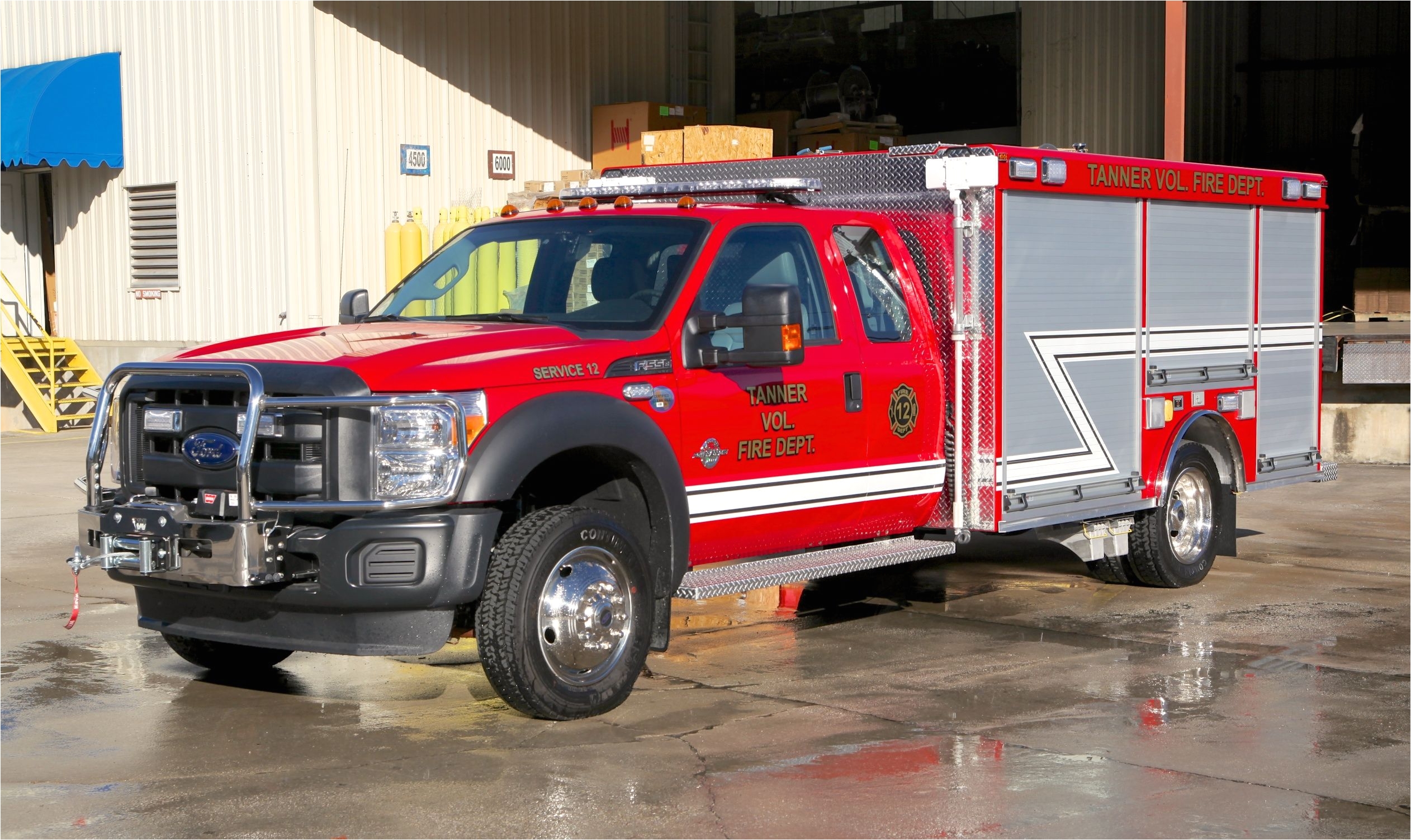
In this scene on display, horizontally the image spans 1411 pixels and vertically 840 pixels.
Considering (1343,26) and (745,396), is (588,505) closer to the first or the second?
(745,396)

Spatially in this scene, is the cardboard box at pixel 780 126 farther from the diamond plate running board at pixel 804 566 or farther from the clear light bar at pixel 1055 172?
the diamond plate running board at pixel 804 566

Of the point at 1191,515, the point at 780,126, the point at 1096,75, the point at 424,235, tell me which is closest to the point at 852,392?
the point at 1191,515


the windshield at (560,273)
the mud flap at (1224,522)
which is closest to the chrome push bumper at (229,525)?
the windshield at (560,273)

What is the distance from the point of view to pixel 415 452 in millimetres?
5672

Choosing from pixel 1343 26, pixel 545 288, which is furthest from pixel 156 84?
pixel 1343 26

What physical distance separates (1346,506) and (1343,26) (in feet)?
56.4

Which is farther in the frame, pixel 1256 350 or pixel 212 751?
pixel 1256 350

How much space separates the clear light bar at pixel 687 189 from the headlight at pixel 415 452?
7.11ft

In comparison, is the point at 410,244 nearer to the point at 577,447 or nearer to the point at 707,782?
the point at 577,447

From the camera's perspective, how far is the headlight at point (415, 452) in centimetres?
566

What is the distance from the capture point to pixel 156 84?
18.4 meters

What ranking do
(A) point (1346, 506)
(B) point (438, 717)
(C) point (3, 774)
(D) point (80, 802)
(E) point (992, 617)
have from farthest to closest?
(A) point (1346, 506) < (E) point (992, 617) < (B) point (438, 717) < (C) point (3, 774) < (D) point (80, 802)

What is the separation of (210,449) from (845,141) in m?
14.5

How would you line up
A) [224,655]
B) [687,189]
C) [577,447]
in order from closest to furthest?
[577,447] < [224,655] < [687,189]
